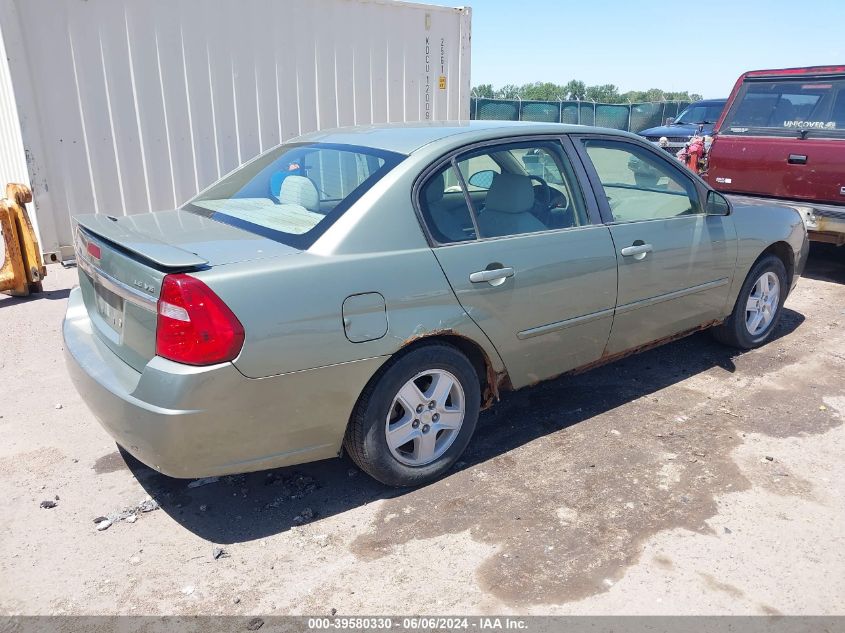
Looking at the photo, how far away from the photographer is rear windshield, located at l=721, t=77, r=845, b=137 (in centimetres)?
702

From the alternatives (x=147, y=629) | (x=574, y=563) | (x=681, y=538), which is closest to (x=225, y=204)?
(x=147, y=629)

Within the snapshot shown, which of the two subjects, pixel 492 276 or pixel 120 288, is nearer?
pixel 120 288

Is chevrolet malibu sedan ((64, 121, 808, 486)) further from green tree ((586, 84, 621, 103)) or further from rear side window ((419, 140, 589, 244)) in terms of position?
green tree ((586, 84, 621, 103))

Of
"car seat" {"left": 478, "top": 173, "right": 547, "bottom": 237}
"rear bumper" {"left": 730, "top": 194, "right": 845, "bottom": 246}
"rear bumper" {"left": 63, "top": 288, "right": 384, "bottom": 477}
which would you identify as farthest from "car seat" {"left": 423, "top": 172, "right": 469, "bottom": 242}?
"rear bumper" {"left": 730, "top": 194, "right": 845, "bottom": 246}

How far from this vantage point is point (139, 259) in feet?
9.18

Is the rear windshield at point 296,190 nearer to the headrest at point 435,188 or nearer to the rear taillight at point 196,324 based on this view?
the headrest at point 435,188

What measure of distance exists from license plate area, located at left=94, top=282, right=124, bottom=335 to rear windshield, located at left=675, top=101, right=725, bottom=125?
14.0 m

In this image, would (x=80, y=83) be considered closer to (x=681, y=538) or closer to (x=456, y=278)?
(x=456, y=278)

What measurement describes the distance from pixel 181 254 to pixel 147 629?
4.57ft

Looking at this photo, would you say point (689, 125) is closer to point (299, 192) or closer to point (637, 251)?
point (637, 251)

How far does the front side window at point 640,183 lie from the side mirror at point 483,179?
609 mm

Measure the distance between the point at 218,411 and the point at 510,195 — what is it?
1.97m

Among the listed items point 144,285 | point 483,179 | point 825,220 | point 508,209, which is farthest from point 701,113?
point 144,285

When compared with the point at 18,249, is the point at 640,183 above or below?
above
